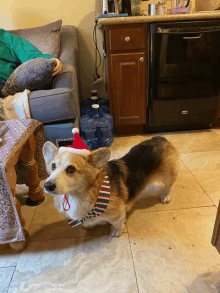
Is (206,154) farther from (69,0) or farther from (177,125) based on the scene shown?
(69,0)

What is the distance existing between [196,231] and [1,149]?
3.88 feet

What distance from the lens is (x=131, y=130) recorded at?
2.44 meters

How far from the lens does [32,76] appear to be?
1.71m

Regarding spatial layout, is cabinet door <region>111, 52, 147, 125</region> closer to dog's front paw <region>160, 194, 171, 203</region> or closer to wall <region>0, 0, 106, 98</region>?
wall <region>0, 0, 106, 98</region>

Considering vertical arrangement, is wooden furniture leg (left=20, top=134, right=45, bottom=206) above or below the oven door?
below

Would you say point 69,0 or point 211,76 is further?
point 69,0

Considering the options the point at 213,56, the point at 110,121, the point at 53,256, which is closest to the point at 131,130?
the point at 110,121

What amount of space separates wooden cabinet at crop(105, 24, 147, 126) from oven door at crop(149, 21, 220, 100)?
9 cm

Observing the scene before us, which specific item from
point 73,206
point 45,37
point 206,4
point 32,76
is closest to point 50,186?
point 73,206

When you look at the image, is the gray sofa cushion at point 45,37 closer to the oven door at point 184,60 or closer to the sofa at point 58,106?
the sofa at point 58,106

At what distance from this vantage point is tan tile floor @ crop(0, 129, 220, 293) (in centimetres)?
103

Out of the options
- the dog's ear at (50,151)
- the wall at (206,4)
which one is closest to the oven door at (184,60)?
the wall at (206,4)

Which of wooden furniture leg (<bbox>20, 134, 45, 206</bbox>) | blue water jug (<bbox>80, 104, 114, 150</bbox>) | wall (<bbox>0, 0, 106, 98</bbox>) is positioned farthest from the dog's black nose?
wall (<bbox>0, 0, 106, 98</bbox>)

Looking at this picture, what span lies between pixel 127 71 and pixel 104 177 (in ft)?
4.33
